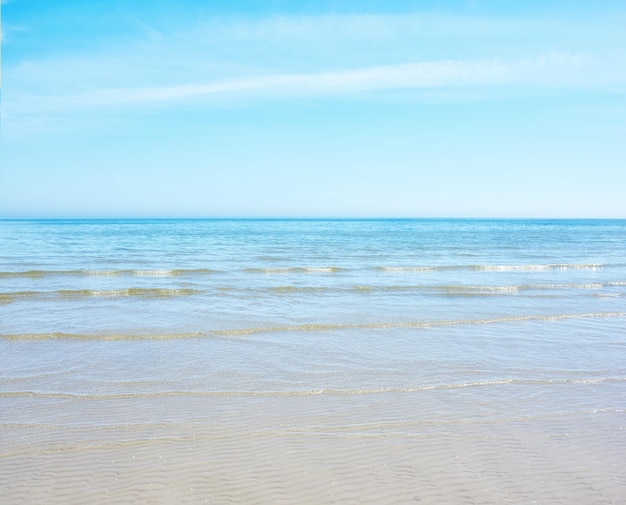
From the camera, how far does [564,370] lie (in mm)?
8477

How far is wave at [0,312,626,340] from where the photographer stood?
34.8ft

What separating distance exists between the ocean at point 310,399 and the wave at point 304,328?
75 mm

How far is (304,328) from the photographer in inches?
454

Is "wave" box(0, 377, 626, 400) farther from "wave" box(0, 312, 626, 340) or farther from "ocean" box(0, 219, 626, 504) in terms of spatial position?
"wave" box(0, 312, 626, 340)

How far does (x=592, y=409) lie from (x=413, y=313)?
6.68m

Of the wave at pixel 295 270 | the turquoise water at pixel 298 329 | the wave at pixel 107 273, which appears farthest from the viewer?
the wave at pixel 295 270

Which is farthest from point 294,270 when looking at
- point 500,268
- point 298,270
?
point 500,268

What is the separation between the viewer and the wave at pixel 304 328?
34.8ft

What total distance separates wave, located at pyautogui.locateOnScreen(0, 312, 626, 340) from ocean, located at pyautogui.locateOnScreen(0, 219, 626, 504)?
7cm

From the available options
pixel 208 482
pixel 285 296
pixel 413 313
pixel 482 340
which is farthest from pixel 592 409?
pixel 285 296

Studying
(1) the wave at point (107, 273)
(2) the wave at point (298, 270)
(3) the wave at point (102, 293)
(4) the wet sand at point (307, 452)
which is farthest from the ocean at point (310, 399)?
(2) the wave at point (298, 270)

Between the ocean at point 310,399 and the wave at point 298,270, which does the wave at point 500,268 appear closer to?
the wave at point 298,270

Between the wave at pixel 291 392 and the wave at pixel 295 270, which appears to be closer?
the wave at pixel 291 392

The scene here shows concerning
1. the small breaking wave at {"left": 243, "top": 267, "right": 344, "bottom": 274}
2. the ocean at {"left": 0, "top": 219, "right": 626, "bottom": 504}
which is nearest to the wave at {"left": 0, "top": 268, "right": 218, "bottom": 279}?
the small breaking wave at {"left": 243, "top": 267, "right": 344, "bottom": 274}
